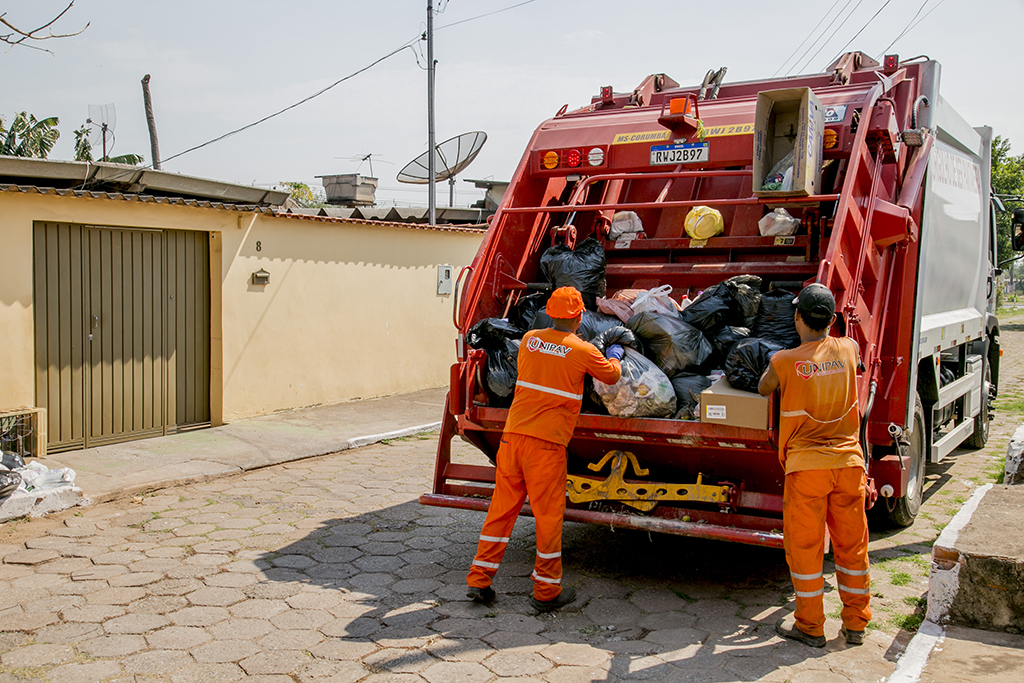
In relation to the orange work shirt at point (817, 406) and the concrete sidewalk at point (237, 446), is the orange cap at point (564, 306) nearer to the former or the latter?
the orange work shirt at point (817, 406)

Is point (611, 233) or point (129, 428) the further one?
point (129, 428)

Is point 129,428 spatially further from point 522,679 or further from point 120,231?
point 522,679

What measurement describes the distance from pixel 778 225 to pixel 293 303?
6.04 meters

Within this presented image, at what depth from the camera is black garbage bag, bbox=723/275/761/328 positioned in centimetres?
452

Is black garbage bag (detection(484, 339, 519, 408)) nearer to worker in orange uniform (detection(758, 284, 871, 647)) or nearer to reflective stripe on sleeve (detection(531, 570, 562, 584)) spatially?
reflective stripe on sleeve (detection(531, 570, 562, 584))

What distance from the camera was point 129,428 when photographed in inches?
314

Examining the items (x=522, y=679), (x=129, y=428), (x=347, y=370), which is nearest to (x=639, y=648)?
(x=522, y=679)

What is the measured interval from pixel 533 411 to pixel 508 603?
94 cm

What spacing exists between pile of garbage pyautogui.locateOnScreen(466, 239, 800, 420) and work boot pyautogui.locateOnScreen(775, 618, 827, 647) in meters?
1.01

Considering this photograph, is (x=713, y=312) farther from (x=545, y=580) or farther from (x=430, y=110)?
(x=430, y=110)

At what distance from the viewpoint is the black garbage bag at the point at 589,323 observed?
4.66 metres

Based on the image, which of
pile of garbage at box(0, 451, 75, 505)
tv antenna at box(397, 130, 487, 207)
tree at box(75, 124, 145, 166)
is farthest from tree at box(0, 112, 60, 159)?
pile of garbage at box(0, 451, 75, 505)

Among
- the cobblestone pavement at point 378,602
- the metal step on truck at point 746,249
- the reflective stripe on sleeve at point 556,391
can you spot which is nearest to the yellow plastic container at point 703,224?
the metal step on truck at point 746,249

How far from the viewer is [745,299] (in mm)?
4531
